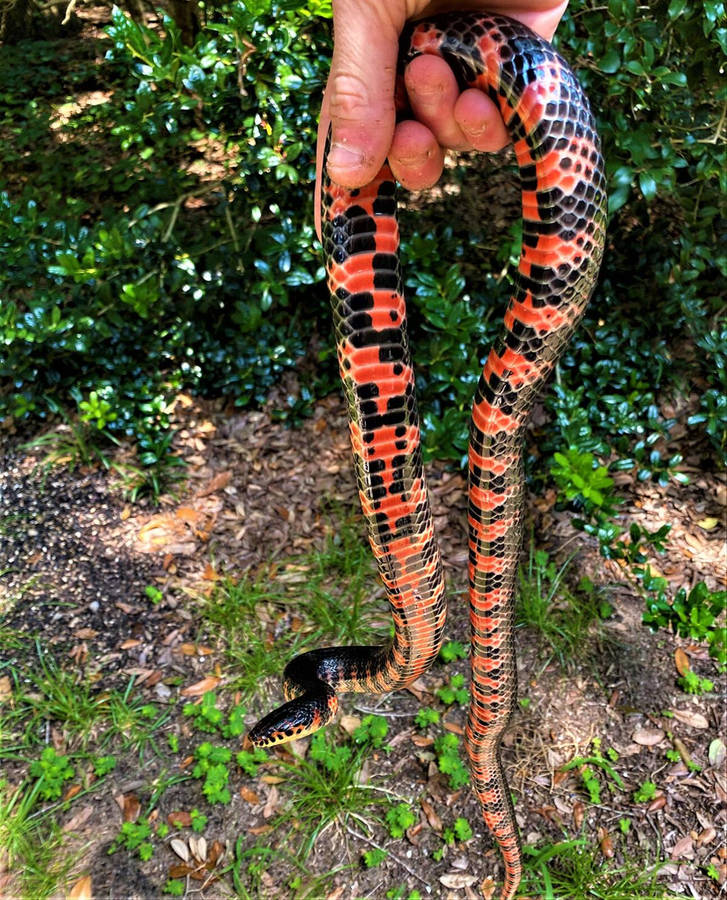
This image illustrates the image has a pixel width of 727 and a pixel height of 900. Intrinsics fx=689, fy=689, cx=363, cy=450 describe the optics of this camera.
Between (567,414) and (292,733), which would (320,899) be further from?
(567,414)

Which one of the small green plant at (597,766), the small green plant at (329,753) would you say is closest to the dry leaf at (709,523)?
the small green plant at (597,766)

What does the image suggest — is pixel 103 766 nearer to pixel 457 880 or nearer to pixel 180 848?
pixel 180 848

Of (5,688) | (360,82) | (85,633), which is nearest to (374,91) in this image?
(360,82)

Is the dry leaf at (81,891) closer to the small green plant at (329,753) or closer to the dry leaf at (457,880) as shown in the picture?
the small green plant at (329,753)

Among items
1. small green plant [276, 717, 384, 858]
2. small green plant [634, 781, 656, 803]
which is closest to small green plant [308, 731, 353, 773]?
small green plant [276, 717, 384, 858]

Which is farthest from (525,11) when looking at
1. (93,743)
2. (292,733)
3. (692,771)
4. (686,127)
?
(93,743)
